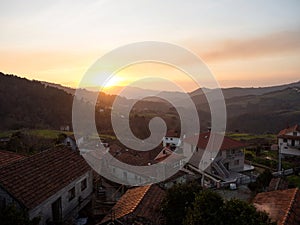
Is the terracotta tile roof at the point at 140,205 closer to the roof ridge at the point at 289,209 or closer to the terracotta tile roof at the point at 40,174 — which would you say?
the terracotta tile roof at the point at 40,174

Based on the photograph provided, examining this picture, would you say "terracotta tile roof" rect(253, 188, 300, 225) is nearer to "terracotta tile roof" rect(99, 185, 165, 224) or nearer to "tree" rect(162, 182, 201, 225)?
"tree" rect(162, 182, 201, 225)

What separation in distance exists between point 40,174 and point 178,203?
623 centimetres

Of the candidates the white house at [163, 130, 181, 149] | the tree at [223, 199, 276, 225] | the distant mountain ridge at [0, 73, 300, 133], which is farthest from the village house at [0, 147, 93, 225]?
the white house at [163, 130, 181, 149]

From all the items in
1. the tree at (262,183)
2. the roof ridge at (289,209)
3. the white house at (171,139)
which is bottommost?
the tree at (262,183)

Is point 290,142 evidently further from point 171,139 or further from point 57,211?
point 57,211

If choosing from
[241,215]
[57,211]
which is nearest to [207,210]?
[241,215]

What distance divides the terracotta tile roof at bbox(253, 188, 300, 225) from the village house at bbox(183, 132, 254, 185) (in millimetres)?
10896

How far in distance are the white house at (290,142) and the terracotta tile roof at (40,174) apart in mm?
29823

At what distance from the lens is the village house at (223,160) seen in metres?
26.2

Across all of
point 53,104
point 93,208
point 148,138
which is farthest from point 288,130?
point 53,104

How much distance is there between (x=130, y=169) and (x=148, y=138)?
26.1 metres

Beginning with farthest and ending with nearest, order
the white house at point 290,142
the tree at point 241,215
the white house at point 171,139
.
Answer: the white house at point 171,139
the white house at point 290,142
the tree at point 241,215

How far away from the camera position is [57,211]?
42.1 feet

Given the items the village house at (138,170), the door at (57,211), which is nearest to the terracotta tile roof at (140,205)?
the door at (57,211)
